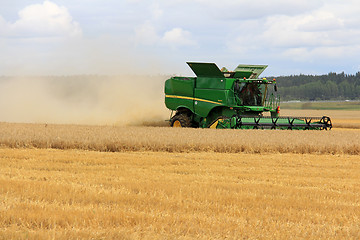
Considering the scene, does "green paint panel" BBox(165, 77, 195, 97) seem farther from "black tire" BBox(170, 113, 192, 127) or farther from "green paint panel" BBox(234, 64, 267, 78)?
"green paint panel" BBox(234, 64, 267, 78)

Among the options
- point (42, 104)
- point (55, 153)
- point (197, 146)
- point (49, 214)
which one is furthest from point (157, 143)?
point (42, 104)

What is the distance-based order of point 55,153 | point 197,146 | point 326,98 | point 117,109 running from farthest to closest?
point 326,98
point 117,109
point 197,146
point 55,153

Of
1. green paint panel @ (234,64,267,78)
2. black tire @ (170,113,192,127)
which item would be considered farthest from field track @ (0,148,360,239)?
green paint panel @ (234,64,267,78)

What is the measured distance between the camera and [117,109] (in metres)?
28.5

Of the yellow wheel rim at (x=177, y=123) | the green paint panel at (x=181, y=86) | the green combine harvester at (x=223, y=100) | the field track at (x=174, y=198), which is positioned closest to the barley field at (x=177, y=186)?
the field track at (x=174, y=198)

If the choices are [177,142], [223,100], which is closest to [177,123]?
[223,100]

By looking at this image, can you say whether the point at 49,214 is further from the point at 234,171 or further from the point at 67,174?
the point at 234,171

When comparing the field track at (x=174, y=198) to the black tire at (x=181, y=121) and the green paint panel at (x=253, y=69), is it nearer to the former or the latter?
the black tire at (x=181, y=121)

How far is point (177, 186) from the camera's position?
8844mm

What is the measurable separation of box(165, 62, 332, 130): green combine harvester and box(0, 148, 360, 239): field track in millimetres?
8400

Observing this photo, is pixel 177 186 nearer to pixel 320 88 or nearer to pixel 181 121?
pixel 181 121

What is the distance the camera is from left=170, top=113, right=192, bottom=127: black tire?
22433 millimetres

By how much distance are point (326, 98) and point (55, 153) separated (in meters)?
132

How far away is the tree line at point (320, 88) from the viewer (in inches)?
5428
